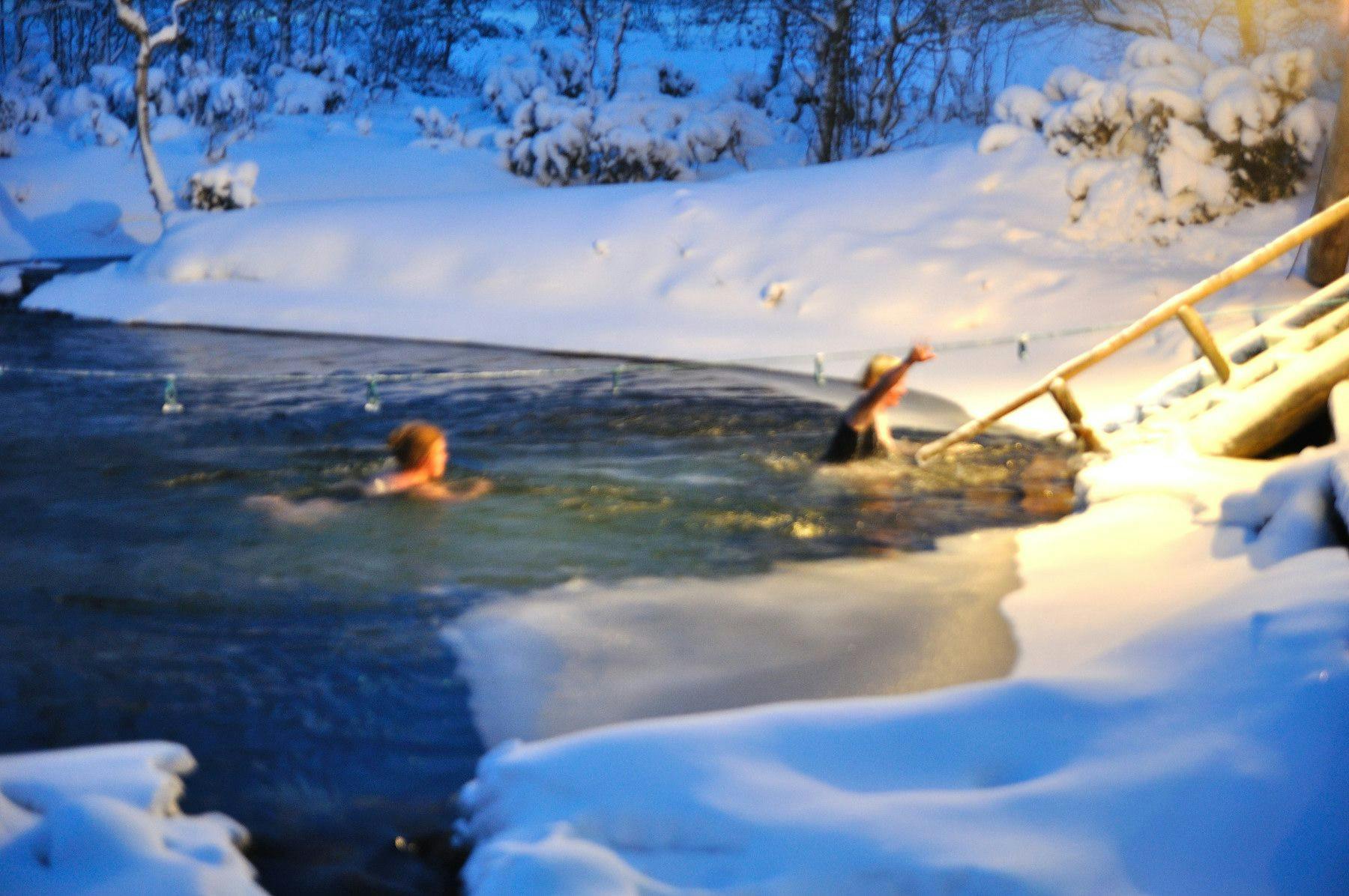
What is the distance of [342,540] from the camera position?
7.06 m

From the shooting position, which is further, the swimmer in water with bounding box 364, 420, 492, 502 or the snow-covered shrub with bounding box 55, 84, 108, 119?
the snow-covered shrub with bounding box 55, 84, 108, 119

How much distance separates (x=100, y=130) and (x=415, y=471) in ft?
83.5

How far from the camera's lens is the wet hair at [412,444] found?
7.82 meters

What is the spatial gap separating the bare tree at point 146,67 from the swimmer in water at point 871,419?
1686 centimetres

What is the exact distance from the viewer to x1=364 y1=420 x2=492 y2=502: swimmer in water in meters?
7.82

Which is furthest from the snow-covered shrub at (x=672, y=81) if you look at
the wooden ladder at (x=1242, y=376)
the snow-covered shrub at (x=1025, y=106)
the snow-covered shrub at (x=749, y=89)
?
the wooden ladder at (x=1242, y=376)

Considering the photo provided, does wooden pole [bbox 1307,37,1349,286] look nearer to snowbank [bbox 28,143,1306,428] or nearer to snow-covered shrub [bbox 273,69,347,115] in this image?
snowbank [bbox 28,143,1306,428]

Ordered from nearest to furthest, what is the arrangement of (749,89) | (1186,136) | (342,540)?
(342,540) < (1186,136) < (749,89)

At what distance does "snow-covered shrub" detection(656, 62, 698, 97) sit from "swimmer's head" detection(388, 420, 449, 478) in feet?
78.6

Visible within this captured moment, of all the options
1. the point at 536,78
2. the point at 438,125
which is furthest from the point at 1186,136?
the point at 438,125

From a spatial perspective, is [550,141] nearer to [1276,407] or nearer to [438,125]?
[438,125]

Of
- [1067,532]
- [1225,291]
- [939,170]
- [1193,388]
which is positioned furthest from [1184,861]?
[939,170]

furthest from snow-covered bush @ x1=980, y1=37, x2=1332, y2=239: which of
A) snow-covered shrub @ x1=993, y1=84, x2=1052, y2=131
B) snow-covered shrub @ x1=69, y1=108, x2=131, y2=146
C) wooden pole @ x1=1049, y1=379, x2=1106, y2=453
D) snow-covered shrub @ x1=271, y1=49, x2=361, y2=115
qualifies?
snow-covered shrub @ x1=271, y1=49, x2=361, y2=115

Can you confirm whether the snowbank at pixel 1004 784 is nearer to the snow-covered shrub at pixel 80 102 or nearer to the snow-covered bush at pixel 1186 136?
the snow-covered bush at pixel 1186 136
